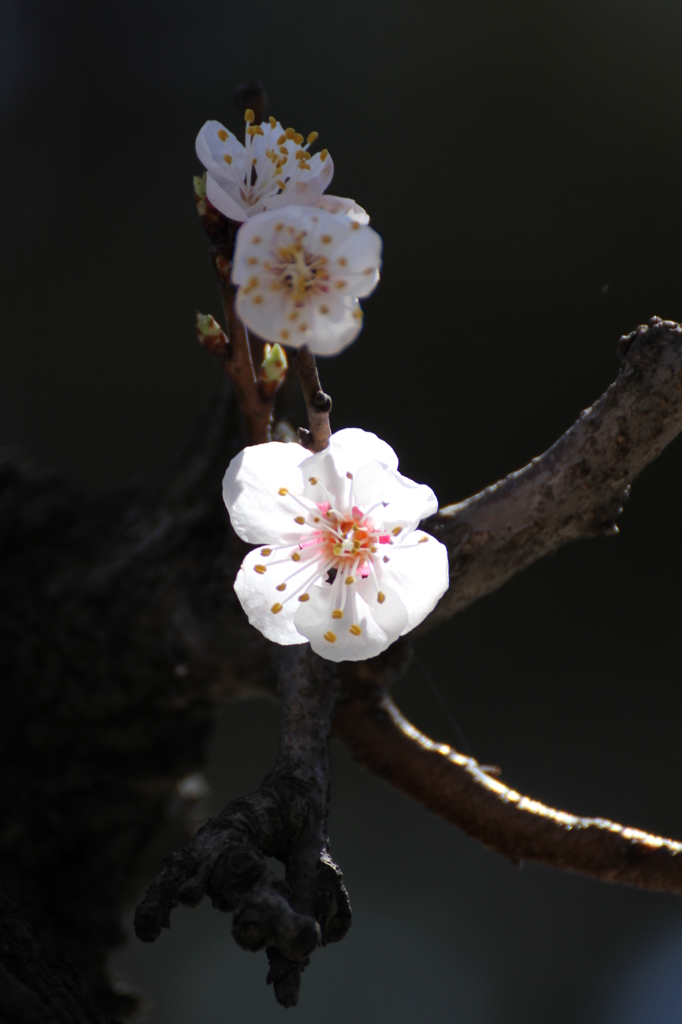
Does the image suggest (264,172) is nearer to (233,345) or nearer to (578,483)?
(233,345)

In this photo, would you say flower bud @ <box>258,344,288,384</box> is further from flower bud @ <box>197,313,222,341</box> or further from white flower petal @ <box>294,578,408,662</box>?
white flower petal @ <box>294,578,408,662</box>

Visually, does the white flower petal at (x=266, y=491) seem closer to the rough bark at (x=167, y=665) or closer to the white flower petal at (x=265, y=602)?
the white flower petal at (x=265, y=602)

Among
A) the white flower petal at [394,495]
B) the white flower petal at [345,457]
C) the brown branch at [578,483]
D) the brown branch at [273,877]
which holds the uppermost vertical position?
the white flower petal at [345,457]

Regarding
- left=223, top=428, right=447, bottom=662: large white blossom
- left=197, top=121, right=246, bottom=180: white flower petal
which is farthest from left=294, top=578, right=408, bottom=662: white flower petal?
left=197, top=121, right=246, bottom=180: white flower petal

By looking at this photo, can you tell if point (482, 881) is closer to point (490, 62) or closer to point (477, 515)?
point (477, 515)

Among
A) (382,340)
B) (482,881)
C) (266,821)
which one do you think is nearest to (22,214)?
(382,340)

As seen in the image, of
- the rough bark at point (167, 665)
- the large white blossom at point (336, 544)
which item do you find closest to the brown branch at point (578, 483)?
the rough bark at point (167, 665)
